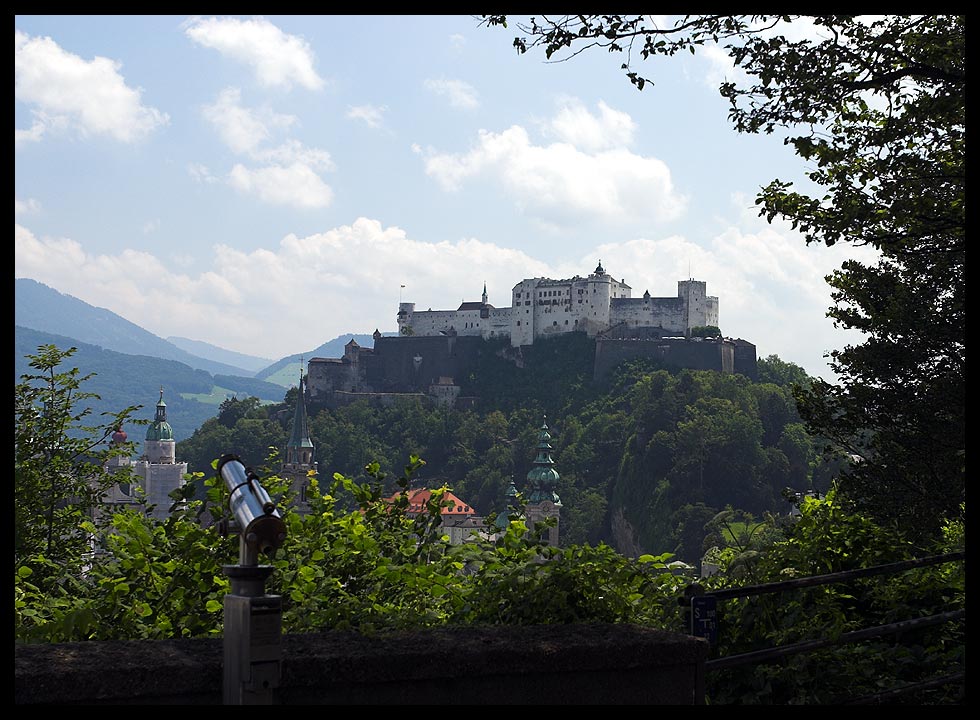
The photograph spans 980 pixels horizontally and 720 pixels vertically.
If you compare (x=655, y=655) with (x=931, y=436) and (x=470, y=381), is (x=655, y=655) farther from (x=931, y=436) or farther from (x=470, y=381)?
(x=470, y=381)

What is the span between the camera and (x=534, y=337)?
96.6m

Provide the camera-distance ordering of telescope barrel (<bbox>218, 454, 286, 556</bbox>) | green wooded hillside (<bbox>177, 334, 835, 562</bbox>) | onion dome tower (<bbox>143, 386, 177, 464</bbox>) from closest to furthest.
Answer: telescope barrel (<bbox>218, 454, 286, 556</bbox>) → green wooded hillside (<bbox>177, 334, 835, 562</bbox>) → onion dome tower (<bbox>143, 386, 177, 464</bbox>)

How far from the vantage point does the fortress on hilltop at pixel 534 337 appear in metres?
91.2

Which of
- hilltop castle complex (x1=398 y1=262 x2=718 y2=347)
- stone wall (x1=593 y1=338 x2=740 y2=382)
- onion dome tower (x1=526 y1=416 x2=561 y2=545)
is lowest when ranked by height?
onion dome tower (x1=526 y1=416 x2=561 y2=545)

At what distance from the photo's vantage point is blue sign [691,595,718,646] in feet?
12.3

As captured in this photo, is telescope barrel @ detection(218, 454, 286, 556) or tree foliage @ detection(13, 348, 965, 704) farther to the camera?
tree foliage @ detection(13, 348, 965, 704)

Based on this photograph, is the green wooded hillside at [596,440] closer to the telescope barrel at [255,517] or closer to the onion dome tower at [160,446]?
the onion dome tower at [160,446]

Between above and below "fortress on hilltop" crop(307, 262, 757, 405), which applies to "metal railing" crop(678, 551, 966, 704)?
below

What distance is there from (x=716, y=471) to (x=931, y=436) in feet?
226

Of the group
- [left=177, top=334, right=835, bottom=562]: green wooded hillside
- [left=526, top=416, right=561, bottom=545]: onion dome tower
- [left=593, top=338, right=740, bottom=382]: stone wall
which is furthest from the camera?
[left=593, top=338, right=740, bottom=382]: stone wall

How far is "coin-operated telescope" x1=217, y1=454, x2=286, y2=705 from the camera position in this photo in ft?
9.81

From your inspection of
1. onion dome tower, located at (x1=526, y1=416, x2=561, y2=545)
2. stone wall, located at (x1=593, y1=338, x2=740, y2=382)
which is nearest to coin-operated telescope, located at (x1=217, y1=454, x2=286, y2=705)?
onion dome tower, located at (x1=526, y1=416, x2=561, y2=545)

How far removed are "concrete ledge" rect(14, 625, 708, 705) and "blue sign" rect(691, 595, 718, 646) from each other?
0.17 m

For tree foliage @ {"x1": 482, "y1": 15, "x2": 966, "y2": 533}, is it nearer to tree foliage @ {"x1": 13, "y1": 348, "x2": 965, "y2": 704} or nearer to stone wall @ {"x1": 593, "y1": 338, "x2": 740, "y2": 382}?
tree foliage @ {"x1": 13, "y1": 348, "x2": 965, "y2": 704}
